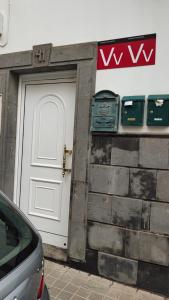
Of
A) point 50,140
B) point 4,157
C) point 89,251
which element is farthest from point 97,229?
point 4,157

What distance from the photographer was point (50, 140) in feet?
12.3

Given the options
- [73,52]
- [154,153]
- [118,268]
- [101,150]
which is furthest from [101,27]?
[118,268]

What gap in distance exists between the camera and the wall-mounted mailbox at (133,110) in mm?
2979

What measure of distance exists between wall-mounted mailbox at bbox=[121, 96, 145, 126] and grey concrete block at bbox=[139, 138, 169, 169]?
210 mm

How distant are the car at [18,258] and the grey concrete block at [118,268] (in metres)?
1.59

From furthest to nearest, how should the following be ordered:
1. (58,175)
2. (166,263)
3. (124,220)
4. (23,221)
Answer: (58,175) → (124,220) → (166,263) → (23,221)

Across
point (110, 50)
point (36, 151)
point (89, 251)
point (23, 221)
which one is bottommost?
point (89, 251)

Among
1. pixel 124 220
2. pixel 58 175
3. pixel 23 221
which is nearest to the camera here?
pixel 23 221

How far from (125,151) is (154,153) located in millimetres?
317

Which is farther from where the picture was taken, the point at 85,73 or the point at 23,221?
the point at 85,73

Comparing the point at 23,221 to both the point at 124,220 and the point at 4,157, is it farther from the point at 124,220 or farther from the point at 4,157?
the point at 4,157

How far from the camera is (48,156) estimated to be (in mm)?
3768

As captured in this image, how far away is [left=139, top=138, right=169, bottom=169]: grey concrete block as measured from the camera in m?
2.88

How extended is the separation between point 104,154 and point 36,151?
1089mm
